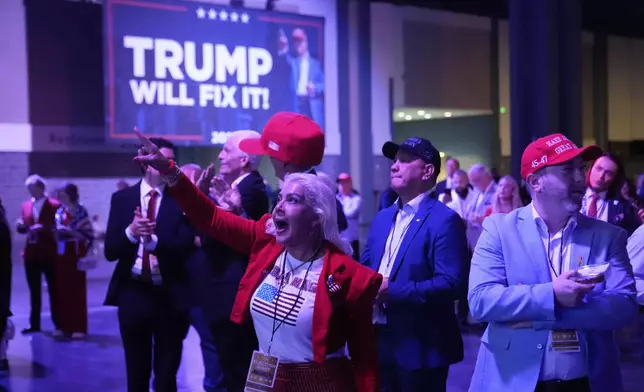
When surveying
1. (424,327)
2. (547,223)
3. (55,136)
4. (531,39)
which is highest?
(531,39)

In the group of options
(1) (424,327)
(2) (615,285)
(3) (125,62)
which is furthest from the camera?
(3) (125,62)

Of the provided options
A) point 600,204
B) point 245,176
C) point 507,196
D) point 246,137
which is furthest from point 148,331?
point 507,196

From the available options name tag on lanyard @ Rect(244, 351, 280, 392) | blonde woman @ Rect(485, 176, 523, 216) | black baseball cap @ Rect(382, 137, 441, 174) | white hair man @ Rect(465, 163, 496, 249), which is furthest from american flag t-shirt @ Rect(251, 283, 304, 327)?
white hair man @ Rect(465, 163, 496, 249)

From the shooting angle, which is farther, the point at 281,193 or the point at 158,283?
the point at 158,283

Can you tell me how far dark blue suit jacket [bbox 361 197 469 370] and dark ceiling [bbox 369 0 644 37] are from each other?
45.7 ft

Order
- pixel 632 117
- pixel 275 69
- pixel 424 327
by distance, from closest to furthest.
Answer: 1. pixel 424 327
2. pixel 275 69
3. pixel 632 117

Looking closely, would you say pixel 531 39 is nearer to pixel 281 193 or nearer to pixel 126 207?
pixel 126 207

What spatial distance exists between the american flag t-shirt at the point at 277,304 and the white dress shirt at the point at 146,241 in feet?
5.02

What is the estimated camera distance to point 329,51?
50.9 ft

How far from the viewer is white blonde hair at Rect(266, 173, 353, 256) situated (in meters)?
2.47

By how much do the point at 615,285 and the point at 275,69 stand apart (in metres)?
12.2

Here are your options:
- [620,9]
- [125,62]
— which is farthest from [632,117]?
[125,62]

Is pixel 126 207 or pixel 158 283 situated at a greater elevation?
pixel 126 207

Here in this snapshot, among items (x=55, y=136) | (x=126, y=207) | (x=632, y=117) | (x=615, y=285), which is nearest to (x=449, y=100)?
(x=632, y=117)
